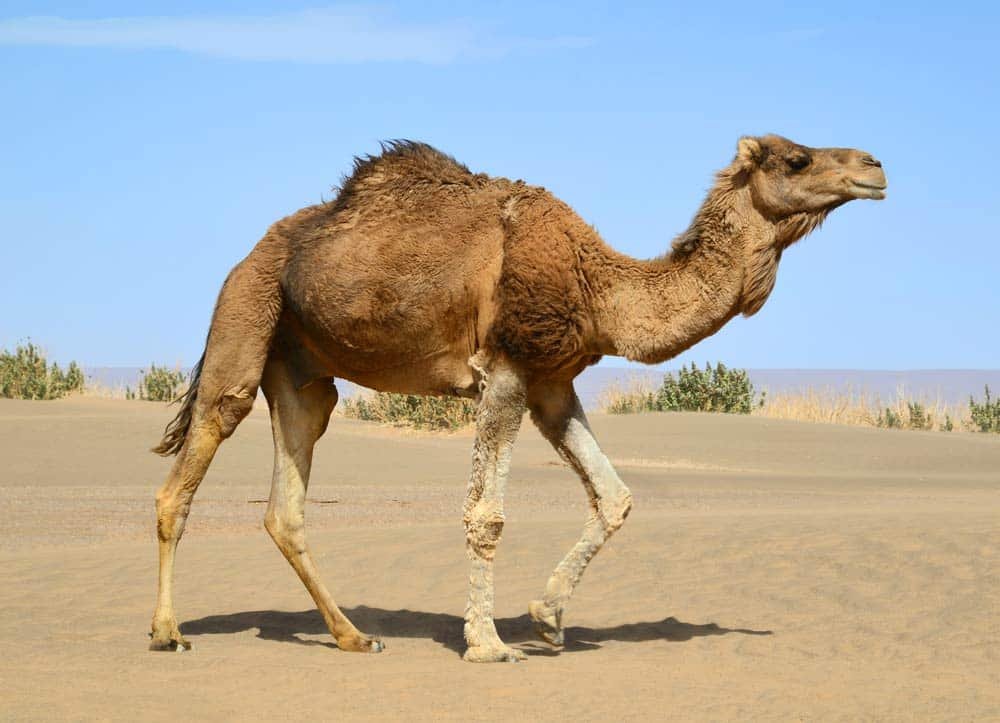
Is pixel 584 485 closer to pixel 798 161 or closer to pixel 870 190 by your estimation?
pixel 798 161

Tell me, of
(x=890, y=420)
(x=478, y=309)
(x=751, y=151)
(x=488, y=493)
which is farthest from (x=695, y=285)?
(x=890, y=420)

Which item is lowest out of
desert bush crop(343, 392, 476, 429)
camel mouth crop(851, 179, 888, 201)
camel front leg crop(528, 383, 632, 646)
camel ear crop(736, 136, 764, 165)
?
camel front leg crop(528, 383, 632, 646)

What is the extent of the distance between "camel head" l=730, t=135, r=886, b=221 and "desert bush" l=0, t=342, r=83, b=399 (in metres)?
26.6

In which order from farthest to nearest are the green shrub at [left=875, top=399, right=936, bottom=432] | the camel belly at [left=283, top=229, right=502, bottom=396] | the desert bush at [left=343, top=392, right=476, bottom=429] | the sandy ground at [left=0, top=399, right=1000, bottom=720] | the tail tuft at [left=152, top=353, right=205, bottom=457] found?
the green shrub at [left=875, top=399, right=936, bottom=432], the desert bush at [left=343, top=392, right=476, bottom=429], the tail tuft at [left=152, top=353, right=205, bottom=457], the camel belly at [left=283, top=229, right=502, bottom=396], the sandy ground at [left=0, top=399, right=1000, bottom=720]

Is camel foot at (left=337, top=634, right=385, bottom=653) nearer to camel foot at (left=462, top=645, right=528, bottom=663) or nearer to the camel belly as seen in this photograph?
camel foot at (left=462, top=645, right=528, bottom=663)

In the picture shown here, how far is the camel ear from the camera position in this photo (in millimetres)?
8133

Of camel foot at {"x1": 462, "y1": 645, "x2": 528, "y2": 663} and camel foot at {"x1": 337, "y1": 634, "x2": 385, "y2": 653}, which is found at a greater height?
camel foot at {"x1": 462, "y1": 645, "x2": 528, "y2": 663}

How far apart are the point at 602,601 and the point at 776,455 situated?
16.7 meters

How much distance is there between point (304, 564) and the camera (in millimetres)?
9047

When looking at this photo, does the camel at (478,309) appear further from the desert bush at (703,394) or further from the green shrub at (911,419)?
the green shrub at (911,419)

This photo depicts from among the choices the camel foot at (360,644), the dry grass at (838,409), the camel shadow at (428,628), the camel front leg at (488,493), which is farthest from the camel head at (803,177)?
the dry grass at (838,409)

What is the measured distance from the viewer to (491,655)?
7965 mm

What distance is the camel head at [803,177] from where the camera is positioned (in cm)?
793

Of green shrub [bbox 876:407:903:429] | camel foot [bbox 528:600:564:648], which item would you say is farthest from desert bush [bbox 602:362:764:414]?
camel foot [bbox 528:600:564:648]
